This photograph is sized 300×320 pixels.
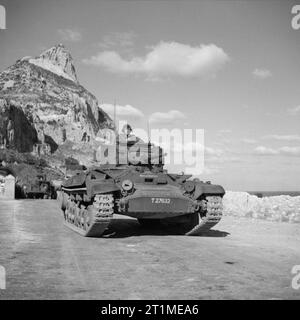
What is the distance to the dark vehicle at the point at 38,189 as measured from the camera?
40281mm

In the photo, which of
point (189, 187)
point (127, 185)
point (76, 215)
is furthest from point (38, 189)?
point (127, 185)

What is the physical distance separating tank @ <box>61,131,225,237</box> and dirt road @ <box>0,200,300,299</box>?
1.89 ft

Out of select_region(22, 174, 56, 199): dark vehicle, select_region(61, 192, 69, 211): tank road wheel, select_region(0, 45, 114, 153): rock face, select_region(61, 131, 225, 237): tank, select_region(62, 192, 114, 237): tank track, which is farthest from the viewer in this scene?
select_region(0, 45, 114, 153): rock face

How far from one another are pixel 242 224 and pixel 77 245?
7980mm

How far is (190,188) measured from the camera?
11.9 m

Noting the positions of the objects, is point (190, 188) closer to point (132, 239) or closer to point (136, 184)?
point (136, 184)

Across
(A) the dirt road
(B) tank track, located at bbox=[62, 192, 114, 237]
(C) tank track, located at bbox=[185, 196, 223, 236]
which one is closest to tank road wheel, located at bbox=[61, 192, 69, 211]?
(B) tank track, located at bbox=[62, 192, 114, 237]

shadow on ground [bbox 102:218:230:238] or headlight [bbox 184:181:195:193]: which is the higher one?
headlight [bbox 184:181:195:193]

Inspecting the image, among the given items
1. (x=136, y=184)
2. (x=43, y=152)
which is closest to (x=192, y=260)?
(x=136, y=184)

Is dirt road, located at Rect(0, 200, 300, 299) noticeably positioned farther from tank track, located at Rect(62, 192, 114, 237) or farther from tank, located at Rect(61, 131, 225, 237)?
tank, located at Rect(61, 131, 225, 237)

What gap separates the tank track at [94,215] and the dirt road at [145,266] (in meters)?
0.30

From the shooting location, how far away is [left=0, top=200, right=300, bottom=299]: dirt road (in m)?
Answer: 5.53

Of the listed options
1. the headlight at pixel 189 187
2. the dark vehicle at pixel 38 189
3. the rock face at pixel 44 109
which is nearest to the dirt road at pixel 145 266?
the headlight at pixel 189 187
